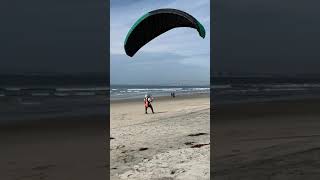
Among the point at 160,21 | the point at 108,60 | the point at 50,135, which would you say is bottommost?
the point at 50,135

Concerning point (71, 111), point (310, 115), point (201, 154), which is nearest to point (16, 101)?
point (71, 111)

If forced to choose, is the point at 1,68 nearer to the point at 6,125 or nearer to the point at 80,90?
the point at 80,90

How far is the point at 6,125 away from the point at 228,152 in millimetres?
9262

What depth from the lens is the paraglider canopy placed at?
5904 mm

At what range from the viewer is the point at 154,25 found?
6289mm

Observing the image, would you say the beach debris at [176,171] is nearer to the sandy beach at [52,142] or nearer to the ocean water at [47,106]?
the sandy beach at [52,142]

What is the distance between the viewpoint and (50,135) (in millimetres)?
12352

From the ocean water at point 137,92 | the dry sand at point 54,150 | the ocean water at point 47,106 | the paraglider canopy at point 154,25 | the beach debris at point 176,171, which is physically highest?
the paraglider canopy at point 154,25

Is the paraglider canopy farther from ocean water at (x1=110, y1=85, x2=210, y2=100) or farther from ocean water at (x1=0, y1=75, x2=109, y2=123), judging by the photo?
ocean water at (x1=110, y1=85, x2=210, y2=100)

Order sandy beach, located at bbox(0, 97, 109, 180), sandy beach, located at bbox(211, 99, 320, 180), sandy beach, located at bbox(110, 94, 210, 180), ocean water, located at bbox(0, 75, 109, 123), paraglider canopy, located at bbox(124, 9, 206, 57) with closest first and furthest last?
paraglider canopy, located at bbox(124, 9, 206, 57) < sandy beach, located at bbox(211, 99, 320, 180) < sandy beach, located at bbox(110, 94, 210, 180) < sandy beach, located at bbox(0, 97, 109, 180) < ocean water, located at bbox(0, 75, 109, 123)

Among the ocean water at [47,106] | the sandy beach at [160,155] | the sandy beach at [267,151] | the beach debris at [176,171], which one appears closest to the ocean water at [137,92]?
the ocean water at [47,106]

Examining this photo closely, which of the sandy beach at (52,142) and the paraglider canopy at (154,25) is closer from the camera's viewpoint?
the paraglider canopy at (154,25)

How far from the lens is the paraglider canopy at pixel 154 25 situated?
5904mm

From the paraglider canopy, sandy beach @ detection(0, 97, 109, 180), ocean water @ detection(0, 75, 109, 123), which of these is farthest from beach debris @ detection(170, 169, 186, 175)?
ocean water @ detection(0, 75, 109, 123)
